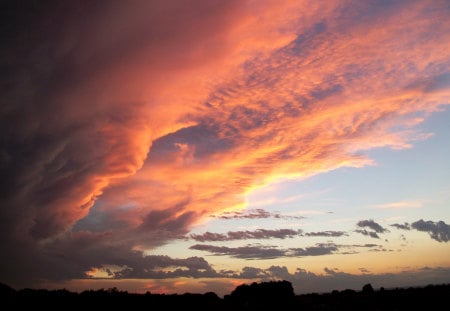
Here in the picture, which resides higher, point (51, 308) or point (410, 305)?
point (51, 308)

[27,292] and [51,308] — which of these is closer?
[51,308]

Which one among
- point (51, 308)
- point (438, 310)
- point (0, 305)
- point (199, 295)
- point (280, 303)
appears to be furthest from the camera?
point (280, 303)

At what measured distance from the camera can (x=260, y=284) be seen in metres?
52.4

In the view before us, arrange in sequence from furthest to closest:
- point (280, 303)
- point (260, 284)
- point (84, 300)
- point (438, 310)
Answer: point (260, 284) → point (280, 303) → point (438, 310) → point (84, 300)

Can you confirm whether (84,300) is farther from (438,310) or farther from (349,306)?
(438,310)

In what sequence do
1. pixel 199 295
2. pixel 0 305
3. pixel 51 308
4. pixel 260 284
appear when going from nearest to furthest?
pixel 0 305, pixel 51 308, pixel 199 295, pixel 260 284

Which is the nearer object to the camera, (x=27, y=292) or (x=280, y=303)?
(x=27, y=292)

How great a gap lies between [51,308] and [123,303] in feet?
22.3

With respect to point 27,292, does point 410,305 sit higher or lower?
lower

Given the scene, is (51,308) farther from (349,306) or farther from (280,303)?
(349,306)

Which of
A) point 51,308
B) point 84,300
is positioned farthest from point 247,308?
point 51,308

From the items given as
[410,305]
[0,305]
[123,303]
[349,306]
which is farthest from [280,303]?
[0,305]

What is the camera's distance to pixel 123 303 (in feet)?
123

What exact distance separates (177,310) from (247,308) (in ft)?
36.7
